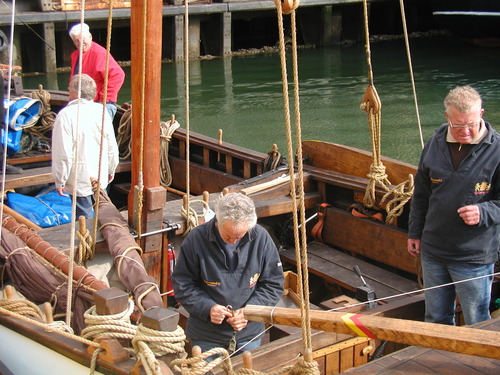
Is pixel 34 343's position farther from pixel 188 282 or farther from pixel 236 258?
pixel 236 258

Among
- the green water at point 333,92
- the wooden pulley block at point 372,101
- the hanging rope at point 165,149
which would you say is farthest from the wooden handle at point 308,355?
the green water at point 333,92

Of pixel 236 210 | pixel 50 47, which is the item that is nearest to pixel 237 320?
pixel 236 210

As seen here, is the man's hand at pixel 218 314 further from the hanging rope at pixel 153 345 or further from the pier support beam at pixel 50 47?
the pier support beam at pixel 50 47

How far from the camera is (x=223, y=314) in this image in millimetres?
3365

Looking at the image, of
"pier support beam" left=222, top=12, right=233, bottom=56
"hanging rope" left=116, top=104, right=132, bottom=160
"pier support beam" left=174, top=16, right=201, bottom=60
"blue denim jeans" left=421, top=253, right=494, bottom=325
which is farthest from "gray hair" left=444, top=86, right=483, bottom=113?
"pier support beam" left=222, top=12, right=233, bottom=56

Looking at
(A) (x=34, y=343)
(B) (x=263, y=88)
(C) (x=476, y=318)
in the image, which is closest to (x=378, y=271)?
(C) (x=476, y=318)

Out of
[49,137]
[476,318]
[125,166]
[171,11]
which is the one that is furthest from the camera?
[171,11]

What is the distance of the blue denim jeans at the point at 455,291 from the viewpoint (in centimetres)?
374

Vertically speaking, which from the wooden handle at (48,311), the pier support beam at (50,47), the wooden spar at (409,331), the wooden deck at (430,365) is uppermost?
the pier support beam at (50,47)

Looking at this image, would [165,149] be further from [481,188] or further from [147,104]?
[481,188]

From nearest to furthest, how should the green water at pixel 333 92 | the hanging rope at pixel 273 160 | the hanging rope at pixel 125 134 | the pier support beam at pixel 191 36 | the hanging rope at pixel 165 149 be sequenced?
the hanging rope at pixel 273 160 < the hanging rope at pixel 165 149 < the hanging rope at pixel 125 134 < the green water at pixel 333 92 < the pier support beam at pixel 191 36

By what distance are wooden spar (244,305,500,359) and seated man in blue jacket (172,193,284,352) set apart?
487 mm

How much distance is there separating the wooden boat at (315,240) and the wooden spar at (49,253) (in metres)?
0.14

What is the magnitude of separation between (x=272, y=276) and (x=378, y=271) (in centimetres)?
176
